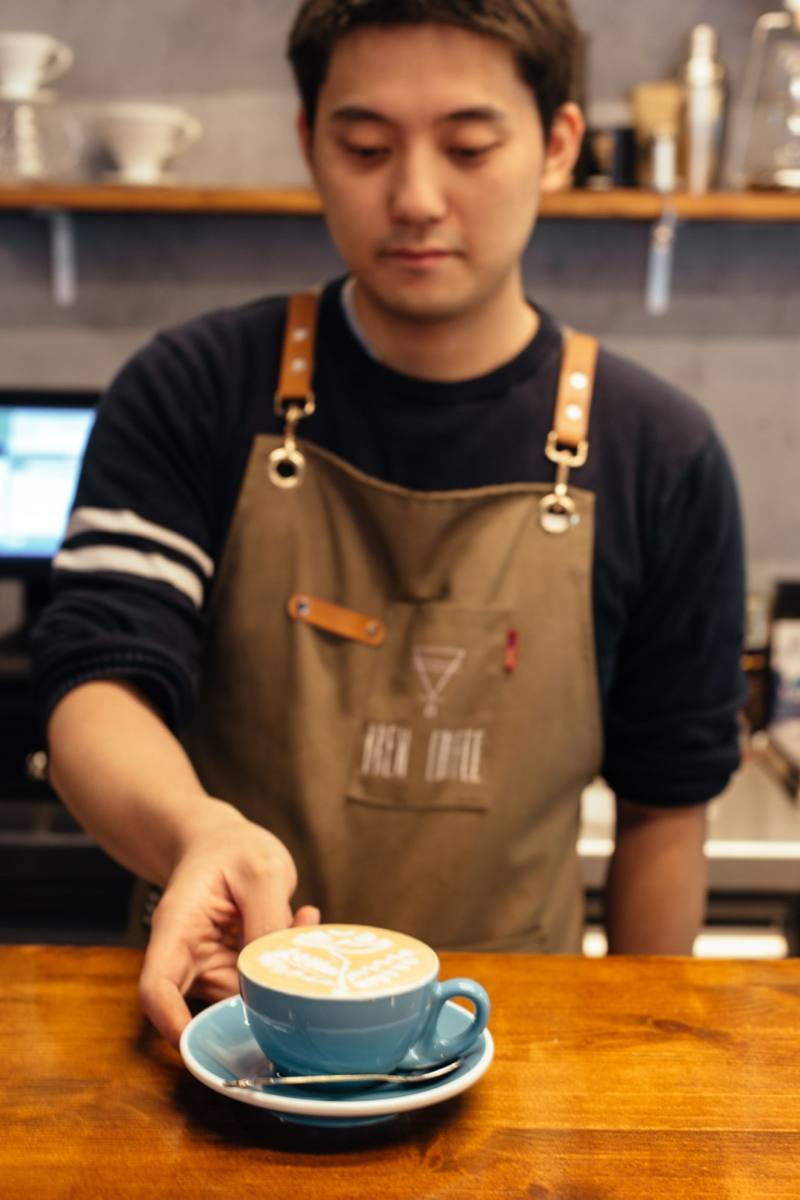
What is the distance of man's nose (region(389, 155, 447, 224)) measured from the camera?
118cm

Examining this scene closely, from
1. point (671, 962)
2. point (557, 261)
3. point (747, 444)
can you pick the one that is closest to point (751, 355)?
point (747, 444)

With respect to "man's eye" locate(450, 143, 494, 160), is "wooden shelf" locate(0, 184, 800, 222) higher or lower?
lower

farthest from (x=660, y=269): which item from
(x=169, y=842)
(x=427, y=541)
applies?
(x=169, y=842)

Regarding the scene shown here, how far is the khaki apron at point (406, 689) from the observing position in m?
1.27

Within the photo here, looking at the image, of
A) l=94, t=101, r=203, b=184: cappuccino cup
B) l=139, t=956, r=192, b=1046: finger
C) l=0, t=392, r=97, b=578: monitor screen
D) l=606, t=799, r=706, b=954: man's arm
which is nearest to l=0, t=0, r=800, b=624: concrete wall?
l=94, t=101, r=203, b=184: cappuccino cup

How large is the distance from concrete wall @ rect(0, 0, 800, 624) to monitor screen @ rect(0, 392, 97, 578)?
10.2 inches

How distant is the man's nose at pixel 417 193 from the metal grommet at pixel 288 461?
0.25 metres

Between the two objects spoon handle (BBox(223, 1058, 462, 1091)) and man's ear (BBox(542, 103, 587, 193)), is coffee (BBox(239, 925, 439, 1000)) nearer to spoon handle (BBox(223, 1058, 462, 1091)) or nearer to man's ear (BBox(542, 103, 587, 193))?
spoon handle (BBox(223, 1058, 462, 1091))

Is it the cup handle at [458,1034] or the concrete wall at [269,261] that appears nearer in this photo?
the cup handle at [458,1034]

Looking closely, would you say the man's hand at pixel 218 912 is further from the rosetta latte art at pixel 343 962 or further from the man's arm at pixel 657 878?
the man's arm at pixel 657 878

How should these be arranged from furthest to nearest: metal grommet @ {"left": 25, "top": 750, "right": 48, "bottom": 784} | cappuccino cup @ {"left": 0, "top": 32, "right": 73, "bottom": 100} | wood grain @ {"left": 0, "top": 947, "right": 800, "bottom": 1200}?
cappuccino cup @ {"left": 0, "top": 32, "right": 73, "bottom": 100}
metal grommet @ {"left": 25, "top": 750, "right": 48, "bottom": 784}
wood grain @ {"left": 0, "top": 947, "right": 800, "bottom": 1200}

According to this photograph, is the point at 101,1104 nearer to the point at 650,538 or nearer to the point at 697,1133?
the point at 697,1133

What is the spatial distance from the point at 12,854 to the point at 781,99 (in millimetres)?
1681

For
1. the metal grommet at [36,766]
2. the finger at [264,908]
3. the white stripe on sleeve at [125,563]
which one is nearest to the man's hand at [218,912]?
the finger at [264,908]
